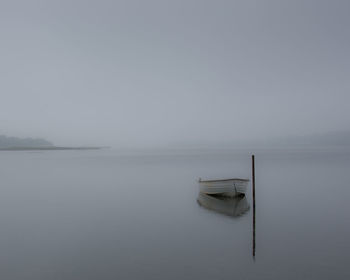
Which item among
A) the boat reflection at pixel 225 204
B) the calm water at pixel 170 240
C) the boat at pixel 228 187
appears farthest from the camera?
the boat at pixel 228 187

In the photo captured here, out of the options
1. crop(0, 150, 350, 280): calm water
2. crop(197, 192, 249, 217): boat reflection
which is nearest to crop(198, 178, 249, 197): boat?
crop(197, 192, 249, 217): boat reflection

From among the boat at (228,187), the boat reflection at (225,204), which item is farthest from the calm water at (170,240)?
the boat at (228,187)

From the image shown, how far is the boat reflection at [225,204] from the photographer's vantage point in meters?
17.0

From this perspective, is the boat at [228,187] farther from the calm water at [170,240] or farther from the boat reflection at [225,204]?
the calm water at [170,240]

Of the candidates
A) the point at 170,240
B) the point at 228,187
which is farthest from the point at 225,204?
the point at 170,240

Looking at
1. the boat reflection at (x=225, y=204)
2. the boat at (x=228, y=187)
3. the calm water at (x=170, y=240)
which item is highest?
the boat at (x=228, y=187)

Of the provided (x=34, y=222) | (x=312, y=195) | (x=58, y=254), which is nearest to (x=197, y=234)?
(x=58, y=254)

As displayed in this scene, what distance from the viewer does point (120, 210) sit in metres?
18.3

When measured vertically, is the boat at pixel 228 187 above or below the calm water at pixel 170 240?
above

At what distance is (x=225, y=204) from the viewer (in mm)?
18891

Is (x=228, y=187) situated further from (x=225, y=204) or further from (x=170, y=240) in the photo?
(x=170, y=240)

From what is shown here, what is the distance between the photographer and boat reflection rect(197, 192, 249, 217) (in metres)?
→ 17.0

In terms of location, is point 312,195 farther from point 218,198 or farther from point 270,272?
point 270,272

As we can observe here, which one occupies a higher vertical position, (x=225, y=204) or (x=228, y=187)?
(x=228, y=187)
